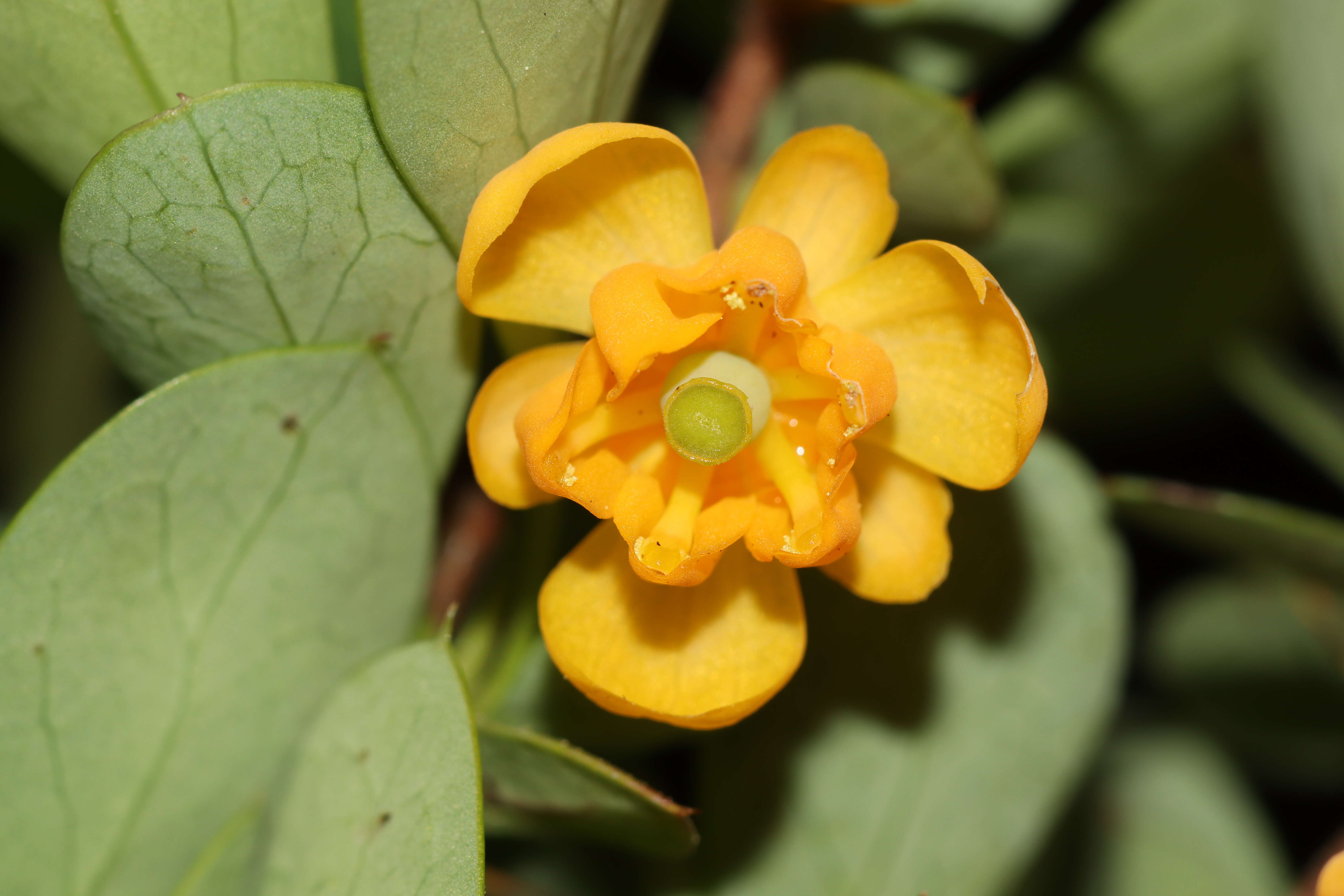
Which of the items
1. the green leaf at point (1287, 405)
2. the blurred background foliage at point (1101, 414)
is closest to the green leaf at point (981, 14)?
the blurred background foliage at point (1101, 414)

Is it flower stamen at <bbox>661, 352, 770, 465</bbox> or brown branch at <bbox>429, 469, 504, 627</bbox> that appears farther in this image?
brown branch at <bbox>429, 469, 504, 627</bbox>

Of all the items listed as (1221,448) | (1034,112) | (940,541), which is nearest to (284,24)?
(940,541)

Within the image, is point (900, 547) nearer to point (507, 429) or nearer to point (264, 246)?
point (507, 429)

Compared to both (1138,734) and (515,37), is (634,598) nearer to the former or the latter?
(515,37)

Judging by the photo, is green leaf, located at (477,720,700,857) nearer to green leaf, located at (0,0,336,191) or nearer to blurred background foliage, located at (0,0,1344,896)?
blurred background foliage, located at (0,0,1344,896)

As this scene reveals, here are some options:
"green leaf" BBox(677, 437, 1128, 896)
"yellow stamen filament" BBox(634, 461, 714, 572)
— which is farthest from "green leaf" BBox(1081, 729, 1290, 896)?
"yellow stamen filament" BBox(634, 461, 714, 572)

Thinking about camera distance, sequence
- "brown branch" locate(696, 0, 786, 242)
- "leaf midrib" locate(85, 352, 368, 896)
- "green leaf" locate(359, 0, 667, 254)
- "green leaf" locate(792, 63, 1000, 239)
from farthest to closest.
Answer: "brown branch" locate(696, 0, 786, 242)
"green leaf" locate(792, 63, 1000, 239)
"leaf midrib" locate(85, 352, 368, 896)
"green leaf" locate(359, 0, 667, 254)

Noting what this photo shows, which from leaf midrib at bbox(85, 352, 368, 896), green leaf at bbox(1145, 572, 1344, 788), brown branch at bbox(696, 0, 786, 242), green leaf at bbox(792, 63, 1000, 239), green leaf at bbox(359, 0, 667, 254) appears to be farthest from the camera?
green leaf at bbox(1145, 572, 1344, 788)
